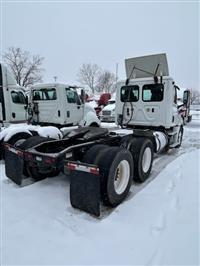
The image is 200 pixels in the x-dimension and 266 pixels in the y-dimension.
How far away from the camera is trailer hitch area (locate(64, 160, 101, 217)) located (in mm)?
3093

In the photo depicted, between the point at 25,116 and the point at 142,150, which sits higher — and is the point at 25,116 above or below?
above

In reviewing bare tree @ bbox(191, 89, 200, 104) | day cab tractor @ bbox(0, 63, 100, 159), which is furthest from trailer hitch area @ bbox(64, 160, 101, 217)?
bare tree @ bbox(191, 89, 200, 104)

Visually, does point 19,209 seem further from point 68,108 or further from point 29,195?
point 68,108

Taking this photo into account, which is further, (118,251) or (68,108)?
(68,108)

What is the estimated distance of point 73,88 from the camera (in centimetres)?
829

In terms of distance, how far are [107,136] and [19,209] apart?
249cm

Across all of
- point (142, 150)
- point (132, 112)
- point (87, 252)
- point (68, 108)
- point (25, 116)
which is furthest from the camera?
point (25, 116)

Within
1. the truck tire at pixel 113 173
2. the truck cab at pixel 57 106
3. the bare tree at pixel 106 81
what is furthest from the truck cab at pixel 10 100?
the bare tree at pixel 106 81

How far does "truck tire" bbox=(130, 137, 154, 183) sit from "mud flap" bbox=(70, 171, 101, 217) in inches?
61.0

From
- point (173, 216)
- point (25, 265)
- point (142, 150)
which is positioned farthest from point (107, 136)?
point (25, 265)

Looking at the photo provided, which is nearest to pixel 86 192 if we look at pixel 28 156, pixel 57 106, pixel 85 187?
pixel 85 187

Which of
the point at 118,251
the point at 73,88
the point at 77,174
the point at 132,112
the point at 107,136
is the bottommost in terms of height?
the point at 118,251

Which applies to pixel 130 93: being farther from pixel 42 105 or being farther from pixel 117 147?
pixel 117 147

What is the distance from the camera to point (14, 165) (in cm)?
423
